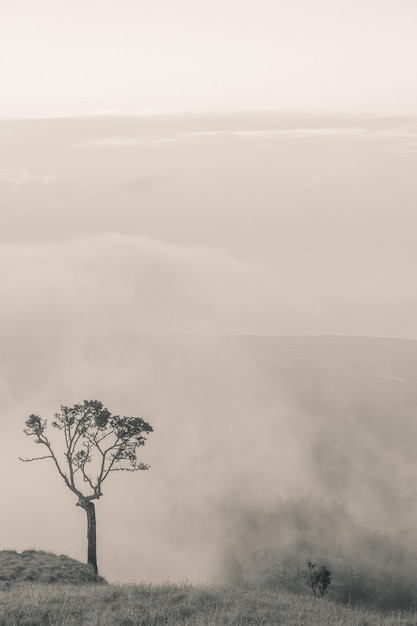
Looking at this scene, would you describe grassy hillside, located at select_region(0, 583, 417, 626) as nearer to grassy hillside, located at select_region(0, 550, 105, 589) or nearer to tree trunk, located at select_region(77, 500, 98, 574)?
grassy hillside, located at select_region(0, 550, 105, 589)

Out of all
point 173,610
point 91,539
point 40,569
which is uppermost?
point 91,539

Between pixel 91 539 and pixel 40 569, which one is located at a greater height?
pixel 91 539

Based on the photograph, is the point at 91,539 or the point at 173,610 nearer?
the point at 173,610

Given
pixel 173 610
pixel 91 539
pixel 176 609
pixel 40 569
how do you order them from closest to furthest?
pixel 173 610 → pixel 176 609 → pixel 40 569 → pixel 91 539

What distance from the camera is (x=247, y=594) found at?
32250 mm

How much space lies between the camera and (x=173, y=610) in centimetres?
2775

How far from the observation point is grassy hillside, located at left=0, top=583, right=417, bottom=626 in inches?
1036

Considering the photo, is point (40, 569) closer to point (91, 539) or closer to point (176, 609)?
point (91, 539)

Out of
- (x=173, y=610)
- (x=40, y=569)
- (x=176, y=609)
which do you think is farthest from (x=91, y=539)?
(x=173, y=610)

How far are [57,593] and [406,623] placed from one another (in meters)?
16.9

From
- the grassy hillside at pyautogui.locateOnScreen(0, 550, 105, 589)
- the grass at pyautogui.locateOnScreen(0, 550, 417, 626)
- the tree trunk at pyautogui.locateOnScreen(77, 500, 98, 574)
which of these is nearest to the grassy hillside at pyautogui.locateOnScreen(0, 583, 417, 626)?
the grass at pyautogui.locateOnScreen(0, 550, 417, 626)

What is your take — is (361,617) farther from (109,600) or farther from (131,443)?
(131,443)

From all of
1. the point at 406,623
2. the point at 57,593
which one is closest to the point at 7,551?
the point at 57,593

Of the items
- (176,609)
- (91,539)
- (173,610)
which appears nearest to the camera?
(173,610)
